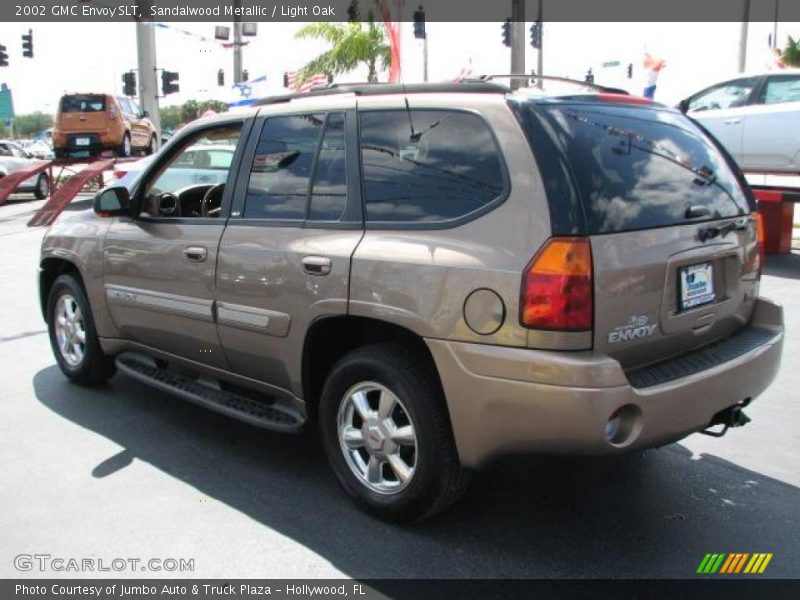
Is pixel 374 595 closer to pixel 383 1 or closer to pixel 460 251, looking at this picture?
pixel 460 251

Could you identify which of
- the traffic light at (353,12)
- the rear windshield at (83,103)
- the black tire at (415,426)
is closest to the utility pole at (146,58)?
the rear windshield at (83,103)

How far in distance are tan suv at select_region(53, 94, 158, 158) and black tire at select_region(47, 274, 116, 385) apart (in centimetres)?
1889

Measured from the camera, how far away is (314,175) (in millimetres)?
3629

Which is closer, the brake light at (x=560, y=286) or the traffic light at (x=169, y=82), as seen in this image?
the brake light at (x=560, y=286)

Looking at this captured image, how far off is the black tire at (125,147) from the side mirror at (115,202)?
65.9 feet

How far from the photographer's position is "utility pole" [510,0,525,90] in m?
19.5

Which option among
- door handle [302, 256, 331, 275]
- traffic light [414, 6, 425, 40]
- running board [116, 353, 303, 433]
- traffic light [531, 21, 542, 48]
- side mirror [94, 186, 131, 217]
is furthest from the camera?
traffic light [531, 21, 542, 48]

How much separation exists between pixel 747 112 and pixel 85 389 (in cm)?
932

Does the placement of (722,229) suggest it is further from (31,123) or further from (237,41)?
(31,123)

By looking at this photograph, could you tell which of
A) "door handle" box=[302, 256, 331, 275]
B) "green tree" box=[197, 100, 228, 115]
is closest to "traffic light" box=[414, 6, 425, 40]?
"green tree" box=[197, 100, 228, 115]

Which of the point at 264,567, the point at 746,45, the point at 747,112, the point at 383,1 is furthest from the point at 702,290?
the point at 746,45

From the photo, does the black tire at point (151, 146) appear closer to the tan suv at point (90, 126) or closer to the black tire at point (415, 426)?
the tan suv at point (90, 126)

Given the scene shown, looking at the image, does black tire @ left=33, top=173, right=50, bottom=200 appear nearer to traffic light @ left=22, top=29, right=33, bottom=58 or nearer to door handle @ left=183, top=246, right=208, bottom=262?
traffic light @ left=22, top=29, right=33, bottom=58

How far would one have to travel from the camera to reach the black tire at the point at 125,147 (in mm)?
23250
